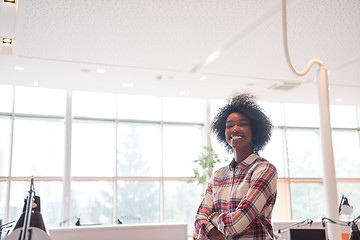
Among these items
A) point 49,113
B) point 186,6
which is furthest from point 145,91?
point 186,6

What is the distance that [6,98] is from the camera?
963 cm

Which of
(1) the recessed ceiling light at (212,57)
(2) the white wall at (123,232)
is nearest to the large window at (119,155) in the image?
(1) the recessed ceiling light at (212,57)

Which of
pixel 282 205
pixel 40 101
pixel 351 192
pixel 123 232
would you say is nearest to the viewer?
pixel 123 232

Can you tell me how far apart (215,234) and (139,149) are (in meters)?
8.39

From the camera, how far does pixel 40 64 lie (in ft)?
24.4

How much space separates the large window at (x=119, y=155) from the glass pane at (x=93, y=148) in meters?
0.02

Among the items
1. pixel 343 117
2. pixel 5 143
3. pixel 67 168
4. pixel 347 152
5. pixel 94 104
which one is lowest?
pixel 67 168

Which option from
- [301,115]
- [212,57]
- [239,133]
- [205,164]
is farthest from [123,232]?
[301,115]

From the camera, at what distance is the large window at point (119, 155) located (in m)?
9.59

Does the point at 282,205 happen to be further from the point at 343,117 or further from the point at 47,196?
the point at 47,196

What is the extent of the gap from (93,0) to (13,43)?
2043 millimetres

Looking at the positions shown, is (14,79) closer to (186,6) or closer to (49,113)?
(49,113)

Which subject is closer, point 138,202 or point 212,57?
point 212,57

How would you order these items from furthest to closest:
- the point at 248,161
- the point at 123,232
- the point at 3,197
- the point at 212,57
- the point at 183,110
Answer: the point at 183,110
the point at 3,197
the point at 212,57
the point at 123,232
the point at 248,161
